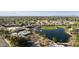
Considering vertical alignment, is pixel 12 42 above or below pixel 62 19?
below

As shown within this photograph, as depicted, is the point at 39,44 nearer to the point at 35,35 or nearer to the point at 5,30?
the point at 35,35

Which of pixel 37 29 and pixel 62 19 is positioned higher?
pixel 62 19
